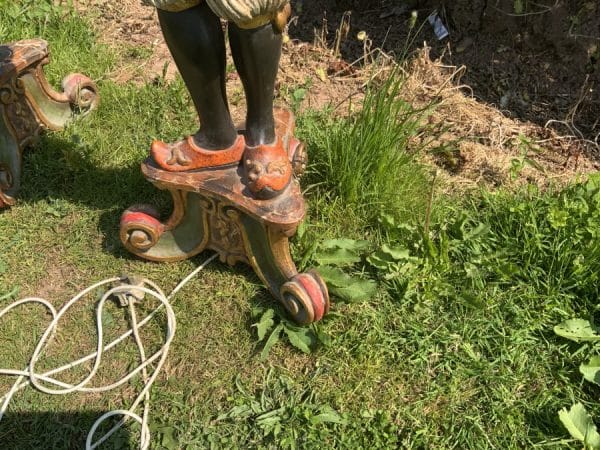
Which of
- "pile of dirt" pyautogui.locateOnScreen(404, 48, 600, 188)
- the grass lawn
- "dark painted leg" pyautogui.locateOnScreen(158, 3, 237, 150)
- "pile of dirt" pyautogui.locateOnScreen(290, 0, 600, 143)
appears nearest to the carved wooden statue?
"dark painted leg" pyautogui.locateOnScreen(158, 3, 237, 150)

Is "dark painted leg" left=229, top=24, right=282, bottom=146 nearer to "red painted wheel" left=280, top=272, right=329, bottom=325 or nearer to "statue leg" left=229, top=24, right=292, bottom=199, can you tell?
"statue leg" left=229, top=24, right=292, bottom=199

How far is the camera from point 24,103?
2627 millimetres

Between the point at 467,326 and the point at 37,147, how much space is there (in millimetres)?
2164

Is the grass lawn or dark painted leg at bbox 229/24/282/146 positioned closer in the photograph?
dark painted leg at bbox 229/24/282/146

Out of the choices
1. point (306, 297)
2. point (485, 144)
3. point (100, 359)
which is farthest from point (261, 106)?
point (485, 144)

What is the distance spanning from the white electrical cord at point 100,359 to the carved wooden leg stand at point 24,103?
2.17 ft

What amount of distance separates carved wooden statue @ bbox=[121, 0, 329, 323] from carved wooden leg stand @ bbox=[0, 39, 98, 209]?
0.83m

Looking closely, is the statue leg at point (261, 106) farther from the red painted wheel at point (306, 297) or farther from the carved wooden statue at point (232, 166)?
the red painted wheel at point (306, 297)

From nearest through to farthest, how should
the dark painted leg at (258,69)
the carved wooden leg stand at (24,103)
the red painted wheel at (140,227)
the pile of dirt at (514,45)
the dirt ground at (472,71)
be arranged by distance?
the dark painted leg at (258,69) < the red painted wheel at (140,227) < the carved wooden leg stand at (24,103) < the dirt ground at (472,71) < the pile of dirt at (514,45)

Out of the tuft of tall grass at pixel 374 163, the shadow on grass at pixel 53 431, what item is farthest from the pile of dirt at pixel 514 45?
the shadow on grass at pixel 53 431

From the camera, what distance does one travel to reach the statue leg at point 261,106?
1597mm

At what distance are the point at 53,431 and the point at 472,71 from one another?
8.75 ft

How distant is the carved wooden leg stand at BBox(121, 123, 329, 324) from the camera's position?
186 cm

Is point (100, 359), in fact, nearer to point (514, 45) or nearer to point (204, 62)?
point (204, 62)
